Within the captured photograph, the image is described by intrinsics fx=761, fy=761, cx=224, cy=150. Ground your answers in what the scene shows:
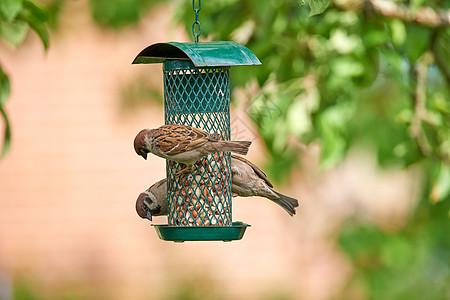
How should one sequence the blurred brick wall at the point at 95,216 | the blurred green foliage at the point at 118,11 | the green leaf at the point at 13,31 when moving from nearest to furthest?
the green leaf at the point at 13,31 → the blurred green foliage at the point at 118,11 → the blurred brick wall at the point at 95,216

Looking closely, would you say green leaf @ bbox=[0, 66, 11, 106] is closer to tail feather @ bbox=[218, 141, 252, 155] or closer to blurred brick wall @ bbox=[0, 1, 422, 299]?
tail feather @ bbox=[218, 141, 252, 155]

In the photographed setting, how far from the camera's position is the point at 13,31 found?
4.22m

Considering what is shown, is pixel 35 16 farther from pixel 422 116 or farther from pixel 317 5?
pixel 422 116

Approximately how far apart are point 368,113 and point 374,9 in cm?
151

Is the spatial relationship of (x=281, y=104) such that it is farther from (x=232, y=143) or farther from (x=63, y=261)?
(x=63, y=261)

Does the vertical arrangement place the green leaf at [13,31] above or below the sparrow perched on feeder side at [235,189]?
above

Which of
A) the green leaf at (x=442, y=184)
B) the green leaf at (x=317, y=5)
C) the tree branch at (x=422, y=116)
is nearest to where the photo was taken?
the green leaf at (x=317, y=5)

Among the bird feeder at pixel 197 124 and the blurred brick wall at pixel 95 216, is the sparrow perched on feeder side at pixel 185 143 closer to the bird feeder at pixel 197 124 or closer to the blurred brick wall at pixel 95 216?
the bird feeder at pixel 197 124

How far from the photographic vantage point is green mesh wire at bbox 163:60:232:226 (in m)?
4.25

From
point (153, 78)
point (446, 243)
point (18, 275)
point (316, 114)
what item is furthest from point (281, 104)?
point (18, 275)

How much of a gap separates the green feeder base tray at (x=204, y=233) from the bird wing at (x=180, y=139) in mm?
416

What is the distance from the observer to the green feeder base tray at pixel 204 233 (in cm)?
397

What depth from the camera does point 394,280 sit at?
6.56 m

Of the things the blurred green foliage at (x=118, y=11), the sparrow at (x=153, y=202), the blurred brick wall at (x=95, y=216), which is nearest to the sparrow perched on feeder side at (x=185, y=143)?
the sparrow at (x=153, y=202)
